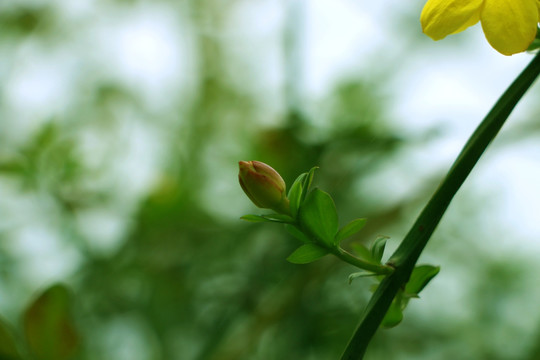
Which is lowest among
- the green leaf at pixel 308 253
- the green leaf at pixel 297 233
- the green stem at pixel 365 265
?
the green leaf at pixel 308 253

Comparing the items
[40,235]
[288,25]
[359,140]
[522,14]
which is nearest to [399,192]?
[359,140]

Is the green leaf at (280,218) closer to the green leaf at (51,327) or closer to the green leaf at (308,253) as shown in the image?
the green leaf at (308,253)

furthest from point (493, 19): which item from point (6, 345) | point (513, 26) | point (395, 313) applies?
point (6, 345)

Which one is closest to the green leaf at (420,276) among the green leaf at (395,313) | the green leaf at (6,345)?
the green leaf at (395,313)

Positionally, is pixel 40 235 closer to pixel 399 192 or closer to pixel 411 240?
pixel 399 192

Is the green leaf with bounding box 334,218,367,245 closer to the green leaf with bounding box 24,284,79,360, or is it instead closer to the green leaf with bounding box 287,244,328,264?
the green leaf with bounding box 287,244,328,264

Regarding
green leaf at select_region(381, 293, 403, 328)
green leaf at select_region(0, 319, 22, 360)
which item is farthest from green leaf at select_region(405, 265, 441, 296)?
green leaf at select_region(0, 319, 22, 360)

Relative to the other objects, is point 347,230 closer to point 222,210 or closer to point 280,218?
point 280,218
